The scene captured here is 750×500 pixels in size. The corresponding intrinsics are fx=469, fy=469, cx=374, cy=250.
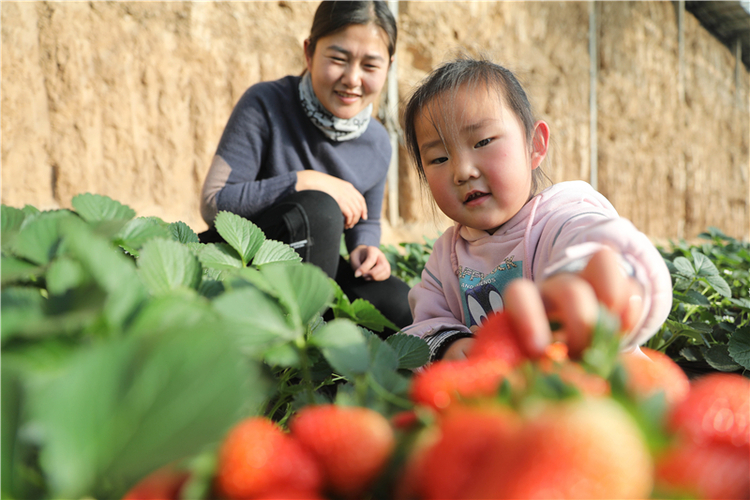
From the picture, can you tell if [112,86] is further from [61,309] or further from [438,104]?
[61,309]

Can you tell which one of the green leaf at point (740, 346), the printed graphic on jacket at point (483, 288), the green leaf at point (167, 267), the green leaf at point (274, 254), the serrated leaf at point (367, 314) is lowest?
the green leaf at point (740, 346)

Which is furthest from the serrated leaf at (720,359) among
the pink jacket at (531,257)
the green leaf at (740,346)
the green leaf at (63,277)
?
the green leaf at (63,277)

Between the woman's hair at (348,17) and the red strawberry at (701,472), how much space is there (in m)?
1.37

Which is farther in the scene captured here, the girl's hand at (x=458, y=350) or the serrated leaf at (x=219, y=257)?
the girl's hand at (x=458, y=350)

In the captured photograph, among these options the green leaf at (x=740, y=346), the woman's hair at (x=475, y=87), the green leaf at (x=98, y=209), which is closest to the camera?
the green leaf at (x=98, y=209)

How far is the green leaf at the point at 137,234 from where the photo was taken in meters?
0.38

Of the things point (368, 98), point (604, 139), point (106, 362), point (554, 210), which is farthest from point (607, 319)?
point (604, 139)

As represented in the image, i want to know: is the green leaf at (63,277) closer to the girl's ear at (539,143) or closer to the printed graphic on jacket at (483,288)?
the printed graphic on jacket at (483,288)

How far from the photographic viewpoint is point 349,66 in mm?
1381

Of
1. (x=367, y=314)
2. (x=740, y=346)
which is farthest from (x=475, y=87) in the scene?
(x=740, y=346)

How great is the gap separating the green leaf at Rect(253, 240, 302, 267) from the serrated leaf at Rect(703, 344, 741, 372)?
0.77 metres

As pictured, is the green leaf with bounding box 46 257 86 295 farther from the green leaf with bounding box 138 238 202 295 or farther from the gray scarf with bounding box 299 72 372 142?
the gray scarf with bounding box 299 72 372 142

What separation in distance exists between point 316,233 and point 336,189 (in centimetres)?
24

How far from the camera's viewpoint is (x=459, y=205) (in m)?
0.78
